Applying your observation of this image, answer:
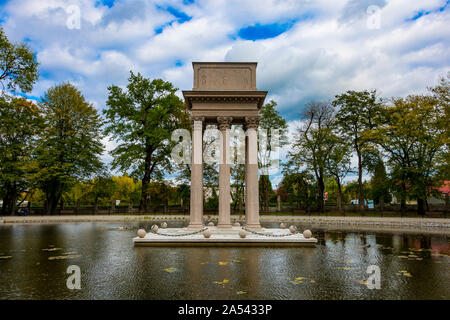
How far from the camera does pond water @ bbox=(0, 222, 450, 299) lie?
6.81 m

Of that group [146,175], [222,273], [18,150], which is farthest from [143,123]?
[222,273]

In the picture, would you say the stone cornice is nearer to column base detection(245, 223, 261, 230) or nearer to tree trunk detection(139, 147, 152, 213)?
column base detection(245, 223, 261, 230)

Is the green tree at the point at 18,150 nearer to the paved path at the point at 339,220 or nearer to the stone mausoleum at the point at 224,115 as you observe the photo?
the paved path at the point at 339,220

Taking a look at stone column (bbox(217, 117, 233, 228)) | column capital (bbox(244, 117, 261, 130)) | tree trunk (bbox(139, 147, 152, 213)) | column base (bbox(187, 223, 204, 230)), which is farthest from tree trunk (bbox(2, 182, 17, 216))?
column capital (bbox(244, 117, 261, 130))

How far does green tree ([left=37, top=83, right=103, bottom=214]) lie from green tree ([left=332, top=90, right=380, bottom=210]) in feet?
139

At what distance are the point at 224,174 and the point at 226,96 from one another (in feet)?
19.5

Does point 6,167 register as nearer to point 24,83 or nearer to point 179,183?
point 24,83

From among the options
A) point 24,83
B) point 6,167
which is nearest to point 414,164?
point 24,83

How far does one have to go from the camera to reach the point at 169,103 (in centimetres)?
4478

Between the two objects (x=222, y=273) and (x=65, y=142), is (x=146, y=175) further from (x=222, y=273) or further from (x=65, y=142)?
(x=222, y=273)

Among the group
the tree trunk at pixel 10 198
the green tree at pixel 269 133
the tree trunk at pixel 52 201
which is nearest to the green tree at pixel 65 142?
the tree trunk at pixel 52 201

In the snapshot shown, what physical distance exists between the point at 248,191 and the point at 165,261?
34.7ft

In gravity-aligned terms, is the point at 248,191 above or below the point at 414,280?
above
